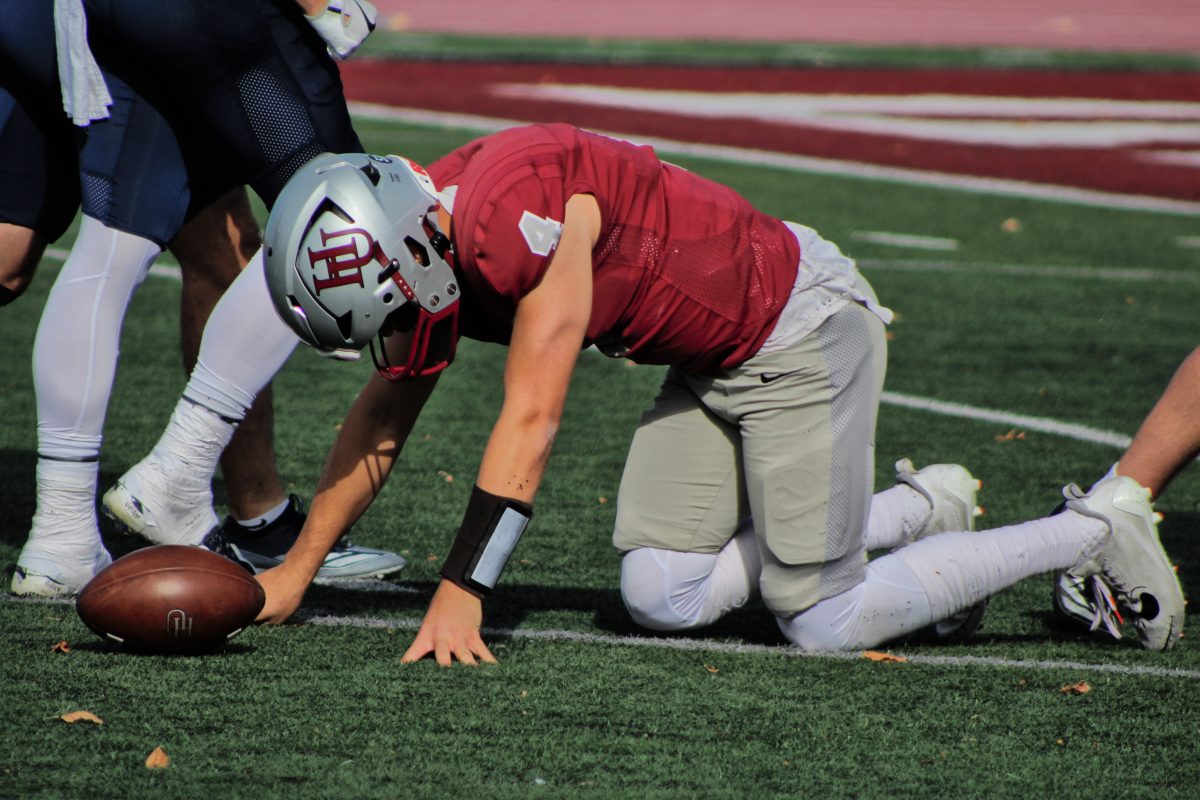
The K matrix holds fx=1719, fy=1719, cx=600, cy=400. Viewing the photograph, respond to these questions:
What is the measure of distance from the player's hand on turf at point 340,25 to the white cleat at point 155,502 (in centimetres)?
109

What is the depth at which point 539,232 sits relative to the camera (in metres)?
3.30

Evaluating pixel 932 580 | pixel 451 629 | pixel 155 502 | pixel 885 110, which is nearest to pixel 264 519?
pixel 155 502

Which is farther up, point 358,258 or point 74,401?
point 358,258

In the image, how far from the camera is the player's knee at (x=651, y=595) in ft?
12.6

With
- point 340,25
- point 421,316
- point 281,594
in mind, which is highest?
point 340,25

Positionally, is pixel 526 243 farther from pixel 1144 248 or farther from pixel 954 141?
pixel 954 141

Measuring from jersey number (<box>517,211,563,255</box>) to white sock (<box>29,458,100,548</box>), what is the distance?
1374 millimetres

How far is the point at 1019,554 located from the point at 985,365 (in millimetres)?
3323

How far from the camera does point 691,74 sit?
867 inches

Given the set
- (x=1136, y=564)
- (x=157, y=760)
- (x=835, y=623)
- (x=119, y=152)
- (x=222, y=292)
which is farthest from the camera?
(x=222, y=292)

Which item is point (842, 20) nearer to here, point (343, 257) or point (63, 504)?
point (63, 504)

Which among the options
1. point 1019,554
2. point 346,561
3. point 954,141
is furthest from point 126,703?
point 954,141

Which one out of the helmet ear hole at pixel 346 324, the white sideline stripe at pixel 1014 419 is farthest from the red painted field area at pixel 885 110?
the helmet ear hole at pixel 346 324

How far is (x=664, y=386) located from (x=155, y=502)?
1212 mm
